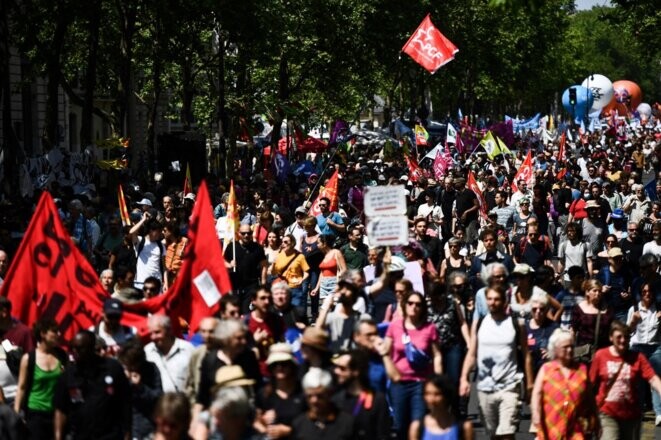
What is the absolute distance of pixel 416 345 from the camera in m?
10.7

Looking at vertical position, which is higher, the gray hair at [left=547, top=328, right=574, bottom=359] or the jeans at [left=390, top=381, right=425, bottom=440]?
the gray hair at [left=547, top=328, right=574, bottom=359]

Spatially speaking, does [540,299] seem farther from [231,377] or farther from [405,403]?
[231,377]

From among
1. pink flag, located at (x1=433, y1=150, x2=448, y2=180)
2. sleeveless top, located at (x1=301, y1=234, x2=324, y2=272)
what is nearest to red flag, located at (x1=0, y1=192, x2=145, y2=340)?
sleeveless top, located at (x1=301, y1=234, x2=324, y2=272)

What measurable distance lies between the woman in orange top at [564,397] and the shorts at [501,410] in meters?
0.53

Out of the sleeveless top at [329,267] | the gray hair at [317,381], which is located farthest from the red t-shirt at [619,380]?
the sleeveless top at [329,267]

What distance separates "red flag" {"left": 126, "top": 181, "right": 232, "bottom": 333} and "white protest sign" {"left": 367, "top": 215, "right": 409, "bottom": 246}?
1459 millimetres

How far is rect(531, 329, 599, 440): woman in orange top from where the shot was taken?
32.9ft

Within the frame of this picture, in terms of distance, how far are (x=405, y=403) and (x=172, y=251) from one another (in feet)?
19.7

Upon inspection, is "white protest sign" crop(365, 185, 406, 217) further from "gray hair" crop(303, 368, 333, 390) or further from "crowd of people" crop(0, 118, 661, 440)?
"gray hair" crop(303, 368, 333, 390)

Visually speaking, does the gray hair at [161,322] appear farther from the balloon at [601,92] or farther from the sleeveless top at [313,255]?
the balloon at [601,92]

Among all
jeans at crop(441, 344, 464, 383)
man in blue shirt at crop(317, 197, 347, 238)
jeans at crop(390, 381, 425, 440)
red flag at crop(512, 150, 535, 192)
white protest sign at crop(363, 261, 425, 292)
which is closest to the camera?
jeans at crop(390, 381, 425, 440)

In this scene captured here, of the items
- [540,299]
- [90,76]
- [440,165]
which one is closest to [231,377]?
[540,299]

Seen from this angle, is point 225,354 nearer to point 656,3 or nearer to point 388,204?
point 388,204

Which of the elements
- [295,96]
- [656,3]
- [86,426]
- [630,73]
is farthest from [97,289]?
[630,73]
